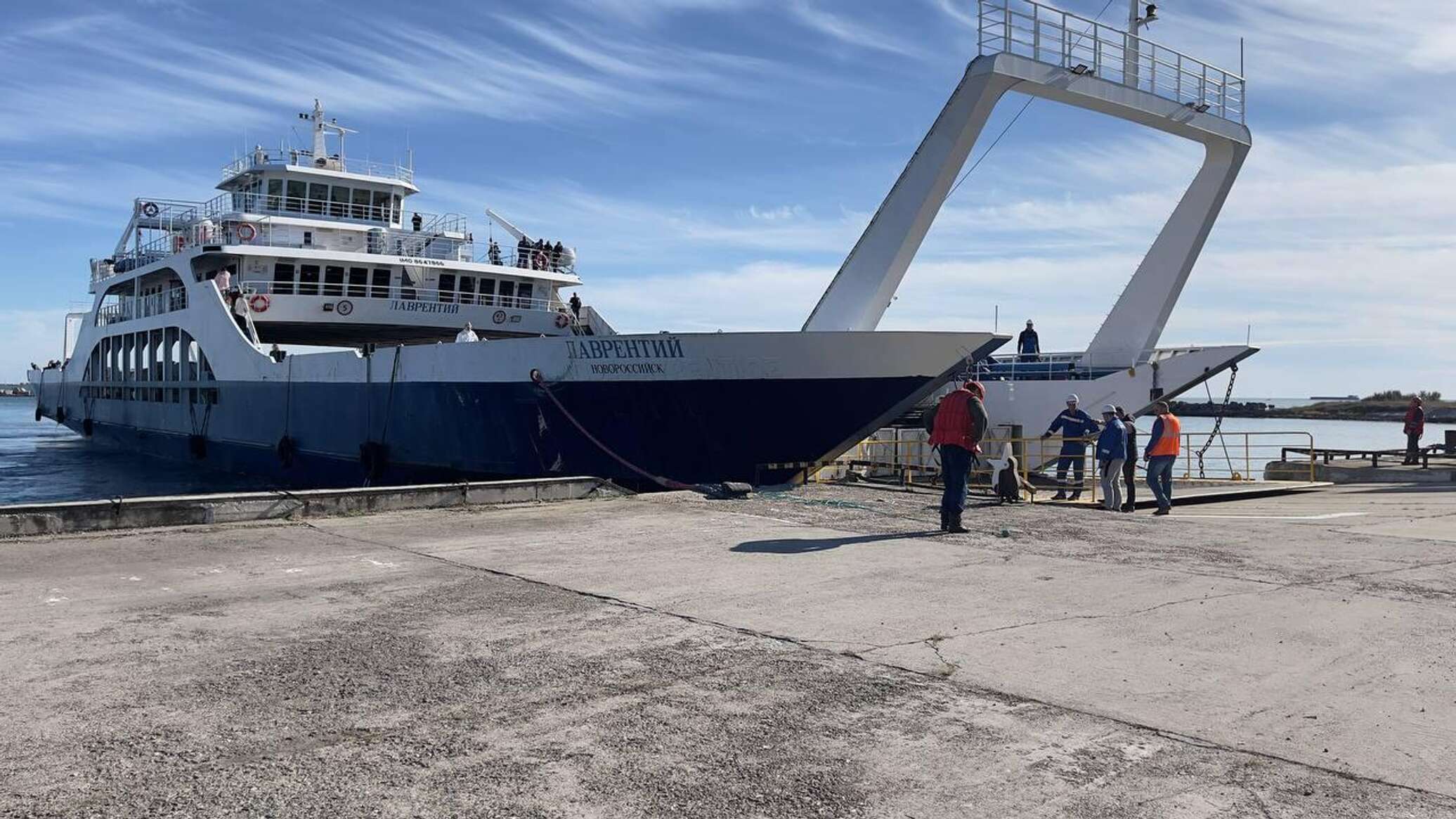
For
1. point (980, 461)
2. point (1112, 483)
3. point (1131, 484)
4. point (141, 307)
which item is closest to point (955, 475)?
point (1112, 483)

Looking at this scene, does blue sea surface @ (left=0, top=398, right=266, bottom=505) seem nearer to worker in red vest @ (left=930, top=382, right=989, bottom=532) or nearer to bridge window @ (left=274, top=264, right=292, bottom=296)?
bridge window @ (left=274, top=264, right=292, bottom=296)

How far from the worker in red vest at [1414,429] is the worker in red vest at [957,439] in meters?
17.9

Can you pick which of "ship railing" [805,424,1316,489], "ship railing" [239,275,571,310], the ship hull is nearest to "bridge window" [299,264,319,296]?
"ship railing" [239,275,571,310]

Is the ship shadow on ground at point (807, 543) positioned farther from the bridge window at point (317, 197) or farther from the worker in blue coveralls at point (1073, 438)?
the bridge window at point (317, 197)

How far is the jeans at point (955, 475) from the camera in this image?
901cm

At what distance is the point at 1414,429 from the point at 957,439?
18487 millimetres

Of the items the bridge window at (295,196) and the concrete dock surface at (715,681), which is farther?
the bridge window at (295,196)

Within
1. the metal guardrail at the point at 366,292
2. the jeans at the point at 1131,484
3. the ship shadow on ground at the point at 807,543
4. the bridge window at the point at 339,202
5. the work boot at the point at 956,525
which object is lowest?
the ship shadow on ground at the point at 807,543

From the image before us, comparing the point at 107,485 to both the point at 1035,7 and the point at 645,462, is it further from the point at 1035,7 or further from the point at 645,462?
the point at 1035,7

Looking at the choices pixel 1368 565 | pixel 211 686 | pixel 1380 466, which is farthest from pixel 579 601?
pixel 1380 466

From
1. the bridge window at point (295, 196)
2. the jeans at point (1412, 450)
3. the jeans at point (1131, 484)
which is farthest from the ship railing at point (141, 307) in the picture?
the jeans at point (1412, 450)

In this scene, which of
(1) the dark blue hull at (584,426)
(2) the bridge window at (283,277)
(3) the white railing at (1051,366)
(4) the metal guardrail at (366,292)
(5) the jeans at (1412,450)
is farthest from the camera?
(2) the bridge window at (283,277)

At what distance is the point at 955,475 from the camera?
9203 millimetres

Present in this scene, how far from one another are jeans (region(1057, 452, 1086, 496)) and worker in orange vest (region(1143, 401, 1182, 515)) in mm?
1666
